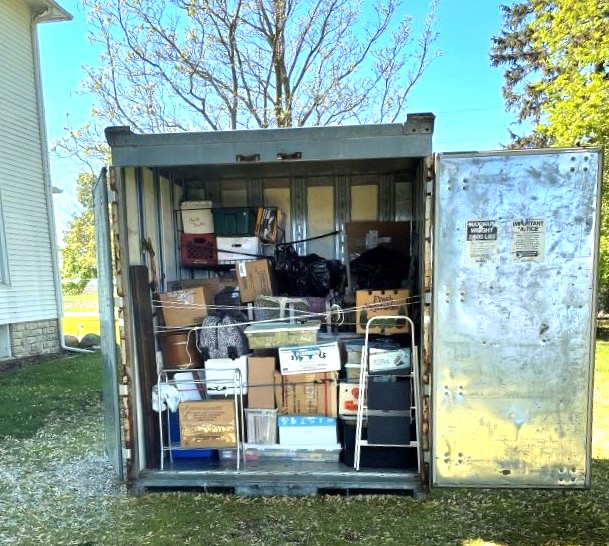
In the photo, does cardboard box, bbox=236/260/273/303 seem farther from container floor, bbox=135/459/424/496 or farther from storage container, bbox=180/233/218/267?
container floor, bbox=135/459/424/496

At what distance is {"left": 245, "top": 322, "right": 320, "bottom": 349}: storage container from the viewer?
143 inches

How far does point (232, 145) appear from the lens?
3066 millimetres

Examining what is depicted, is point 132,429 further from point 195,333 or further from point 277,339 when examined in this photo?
point 277,339

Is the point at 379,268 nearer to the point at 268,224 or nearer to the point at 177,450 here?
the point at 268,224

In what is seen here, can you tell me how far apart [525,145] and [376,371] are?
555 inches

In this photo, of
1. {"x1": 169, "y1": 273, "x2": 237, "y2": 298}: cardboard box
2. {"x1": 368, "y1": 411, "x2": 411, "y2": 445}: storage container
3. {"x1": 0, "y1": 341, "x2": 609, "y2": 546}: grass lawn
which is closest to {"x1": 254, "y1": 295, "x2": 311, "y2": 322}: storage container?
{"x1": 169, "y1": 273, "x2": 237, "y2": 298}: cardboard box

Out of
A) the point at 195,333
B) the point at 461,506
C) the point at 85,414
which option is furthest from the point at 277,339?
the point at 85,414

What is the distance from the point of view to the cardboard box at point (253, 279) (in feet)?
14.2

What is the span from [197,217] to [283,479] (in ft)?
8.48

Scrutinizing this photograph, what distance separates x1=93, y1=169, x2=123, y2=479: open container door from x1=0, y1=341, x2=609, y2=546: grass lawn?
415 millimetres

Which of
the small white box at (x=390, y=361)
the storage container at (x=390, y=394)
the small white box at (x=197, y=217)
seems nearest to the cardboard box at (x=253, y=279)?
the small white box at (x=197, y=217)

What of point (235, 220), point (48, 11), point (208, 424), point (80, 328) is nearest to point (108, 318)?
point (208, 424)

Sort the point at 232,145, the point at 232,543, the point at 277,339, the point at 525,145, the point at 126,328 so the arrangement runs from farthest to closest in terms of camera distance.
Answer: the point at 525,145 < the point at 277,339 < the point at 126,328 < the point at 232,145 < the point at 232,543

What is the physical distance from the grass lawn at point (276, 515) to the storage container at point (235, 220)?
234 cm
